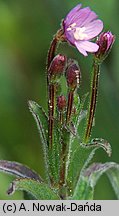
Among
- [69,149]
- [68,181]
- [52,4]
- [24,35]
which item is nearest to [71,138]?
[69,149]

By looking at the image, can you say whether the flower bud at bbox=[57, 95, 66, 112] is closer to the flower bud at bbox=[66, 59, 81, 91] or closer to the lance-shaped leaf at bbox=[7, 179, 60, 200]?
the flower bud at bbox=[66, 59, 81, 91]

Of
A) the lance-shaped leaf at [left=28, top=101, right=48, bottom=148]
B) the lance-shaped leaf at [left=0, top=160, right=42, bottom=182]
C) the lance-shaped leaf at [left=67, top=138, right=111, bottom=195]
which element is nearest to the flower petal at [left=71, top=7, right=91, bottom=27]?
the lance-shaped leaf at [left=28, top=101, right=48, bottom=148]

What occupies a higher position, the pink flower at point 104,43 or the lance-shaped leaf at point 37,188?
the pink flower at point 104,43

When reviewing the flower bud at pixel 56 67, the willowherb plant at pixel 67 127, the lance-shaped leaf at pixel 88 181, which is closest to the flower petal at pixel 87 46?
the willowherb plant at pixel 67 127

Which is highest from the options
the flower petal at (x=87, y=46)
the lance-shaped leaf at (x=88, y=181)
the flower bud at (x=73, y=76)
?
the flower petal at (x=87, y=46)

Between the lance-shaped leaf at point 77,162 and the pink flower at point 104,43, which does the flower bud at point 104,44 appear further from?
the lance-shaped leaf at point 77,162

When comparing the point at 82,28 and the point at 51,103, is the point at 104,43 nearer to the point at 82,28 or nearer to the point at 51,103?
the point at 82,28

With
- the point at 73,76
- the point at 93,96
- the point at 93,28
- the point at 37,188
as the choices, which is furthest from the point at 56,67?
the point at 37,188
